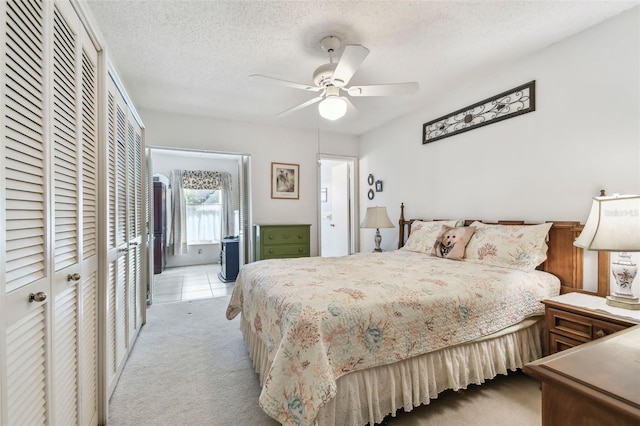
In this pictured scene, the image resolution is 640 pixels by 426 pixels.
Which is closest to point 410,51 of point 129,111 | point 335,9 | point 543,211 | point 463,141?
point 335,9

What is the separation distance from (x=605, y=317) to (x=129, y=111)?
3448 millimetres

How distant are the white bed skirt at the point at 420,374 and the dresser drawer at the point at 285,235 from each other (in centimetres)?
203

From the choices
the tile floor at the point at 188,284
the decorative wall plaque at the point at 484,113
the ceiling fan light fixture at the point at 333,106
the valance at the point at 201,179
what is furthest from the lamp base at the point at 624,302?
the valance at the point at 201,179

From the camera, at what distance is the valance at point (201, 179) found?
6.25 m

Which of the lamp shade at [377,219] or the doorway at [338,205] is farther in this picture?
the doorway at [338,205]

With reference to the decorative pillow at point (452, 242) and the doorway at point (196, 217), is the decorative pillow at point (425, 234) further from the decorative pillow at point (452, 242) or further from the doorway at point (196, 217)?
the doorway at point (196, 217)

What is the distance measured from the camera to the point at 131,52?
243 centimetres

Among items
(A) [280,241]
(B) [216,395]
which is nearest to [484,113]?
(A) [280,241]

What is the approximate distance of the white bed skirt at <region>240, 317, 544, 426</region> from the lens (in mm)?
1417

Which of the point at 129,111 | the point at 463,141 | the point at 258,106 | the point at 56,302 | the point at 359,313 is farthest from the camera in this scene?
the point at 258,106

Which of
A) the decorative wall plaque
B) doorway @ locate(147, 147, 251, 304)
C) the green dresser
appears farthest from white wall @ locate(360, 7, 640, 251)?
doorway @ locate(147, 147, 251, 304)

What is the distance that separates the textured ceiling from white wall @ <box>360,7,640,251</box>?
7.1 inches

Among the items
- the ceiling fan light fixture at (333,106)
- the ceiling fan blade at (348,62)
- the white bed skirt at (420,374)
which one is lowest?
the white bed skirt at (420,374)

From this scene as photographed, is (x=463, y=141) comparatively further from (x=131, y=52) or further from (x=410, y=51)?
(x=131, y=52)
